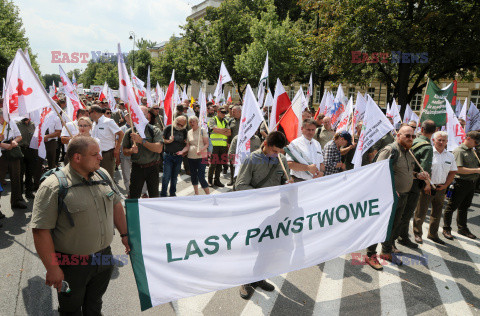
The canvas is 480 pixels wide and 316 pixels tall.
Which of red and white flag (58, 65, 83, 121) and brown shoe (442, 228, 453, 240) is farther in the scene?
red and white flag (58, 65, 83, 121)

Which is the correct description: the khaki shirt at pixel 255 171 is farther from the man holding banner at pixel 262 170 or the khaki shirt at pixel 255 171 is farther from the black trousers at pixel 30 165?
the black trousers at pixel 30 165

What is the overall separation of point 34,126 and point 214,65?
2889 cm

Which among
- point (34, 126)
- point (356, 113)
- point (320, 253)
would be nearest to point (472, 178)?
point (356, 113)

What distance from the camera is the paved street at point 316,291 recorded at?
140 inches

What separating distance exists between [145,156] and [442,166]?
5158 millimetres

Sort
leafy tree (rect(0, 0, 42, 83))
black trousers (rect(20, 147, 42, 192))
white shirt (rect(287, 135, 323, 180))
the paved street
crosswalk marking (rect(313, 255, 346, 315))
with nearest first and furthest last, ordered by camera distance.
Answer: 1. the paved street
2. crosswalk marking (rect(313, 255, 346, 315))
3. white shirt (rect(287, 135, 323, 180))
4. black trousers (rect(20, 147, 42, 192))
5. leafy tree (rect(0, 0, 42, 83))

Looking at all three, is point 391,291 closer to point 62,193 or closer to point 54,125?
point 62,193

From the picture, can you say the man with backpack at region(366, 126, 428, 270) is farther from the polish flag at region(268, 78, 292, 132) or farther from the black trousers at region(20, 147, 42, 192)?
the black trousers at region(20, 147, 42, 192)

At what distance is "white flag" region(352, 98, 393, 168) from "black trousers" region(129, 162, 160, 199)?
3.51 metres

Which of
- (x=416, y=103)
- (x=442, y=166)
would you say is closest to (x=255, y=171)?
(x=442, y=166)

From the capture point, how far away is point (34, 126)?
6922 millimetres

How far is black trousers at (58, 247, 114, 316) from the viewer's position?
8.19ft

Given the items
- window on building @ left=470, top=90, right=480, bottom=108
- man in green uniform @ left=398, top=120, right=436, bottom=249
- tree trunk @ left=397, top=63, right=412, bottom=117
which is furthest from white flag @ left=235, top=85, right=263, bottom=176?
window on building @ left=470, top=90, right=480, bottom=108

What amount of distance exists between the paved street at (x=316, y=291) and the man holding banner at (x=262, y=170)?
0.34m
